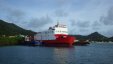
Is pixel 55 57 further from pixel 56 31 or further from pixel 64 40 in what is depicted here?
pixel 56 31

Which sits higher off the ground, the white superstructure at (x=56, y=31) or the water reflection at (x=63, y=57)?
the white superstructure at (x=56, y=31)

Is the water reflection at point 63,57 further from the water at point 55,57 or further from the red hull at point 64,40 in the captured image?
the red hull at point 64,40

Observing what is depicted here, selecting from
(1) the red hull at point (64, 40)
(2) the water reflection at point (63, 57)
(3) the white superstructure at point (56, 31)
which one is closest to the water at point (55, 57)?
(2) the water reflection at point (63, 57)

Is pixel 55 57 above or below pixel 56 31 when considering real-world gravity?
below

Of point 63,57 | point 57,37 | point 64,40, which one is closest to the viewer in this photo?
point 63,57

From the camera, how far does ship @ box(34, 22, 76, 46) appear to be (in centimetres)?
9644

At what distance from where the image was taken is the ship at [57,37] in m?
96.4

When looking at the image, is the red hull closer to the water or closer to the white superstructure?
the white superstructure

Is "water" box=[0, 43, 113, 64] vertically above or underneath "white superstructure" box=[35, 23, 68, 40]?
underneath

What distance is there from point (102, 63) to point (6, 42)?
9832 cm

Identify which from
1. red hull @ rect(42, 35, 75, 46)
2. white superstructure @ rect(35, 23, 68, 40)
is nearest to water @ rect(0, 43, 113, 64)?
red hull @ rect(42, 35, 75, 46)

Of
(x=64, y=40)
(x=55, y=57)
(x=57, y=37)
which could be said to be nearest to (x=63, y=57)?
(x=55, y=57)

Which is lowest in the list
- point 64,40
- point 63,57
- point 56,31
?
point 63,57

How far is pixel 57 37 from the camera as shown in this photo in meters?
103
